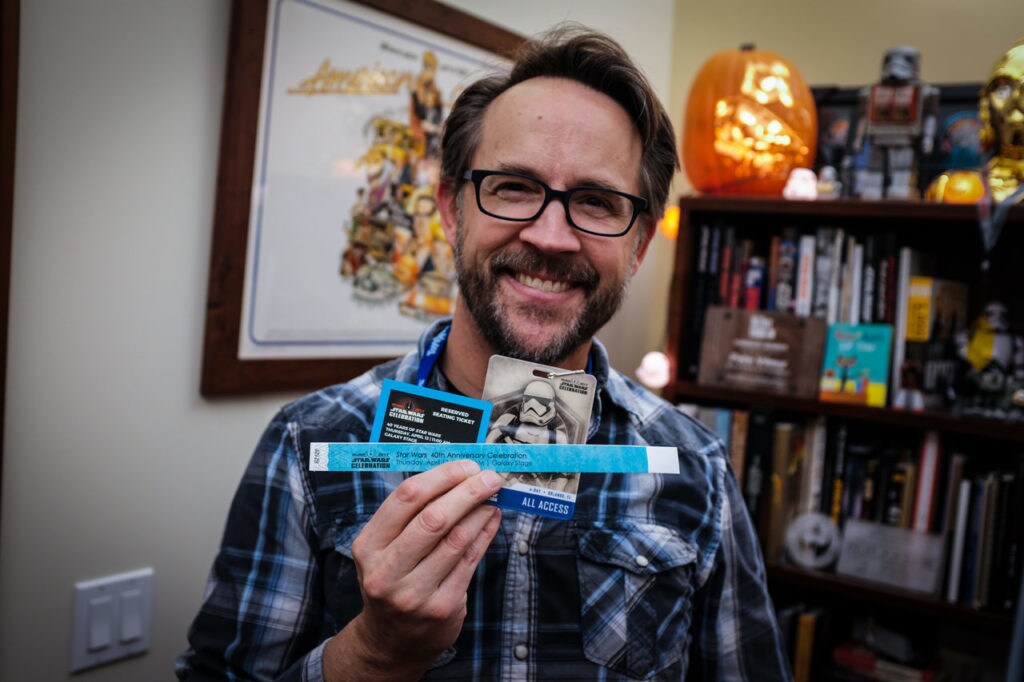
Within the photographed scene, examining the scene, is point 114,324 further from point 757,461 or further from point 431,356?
point 757,461

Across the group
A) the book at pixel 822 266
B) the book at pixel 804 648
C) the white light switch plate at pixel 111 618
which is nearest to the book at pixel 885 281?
the book at pixel 822 266

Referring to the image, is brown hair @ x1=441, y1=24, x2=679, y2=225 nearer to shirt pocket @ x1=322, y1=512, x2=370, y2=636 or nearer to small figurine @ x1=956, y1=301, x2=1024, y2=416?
shirt pocket @ x1=322, y1=512, x2=370, y2=636

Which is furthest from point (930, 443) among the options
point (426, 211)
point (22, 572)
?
point (22, 572)

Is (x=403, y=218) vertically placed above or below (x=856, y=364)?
above

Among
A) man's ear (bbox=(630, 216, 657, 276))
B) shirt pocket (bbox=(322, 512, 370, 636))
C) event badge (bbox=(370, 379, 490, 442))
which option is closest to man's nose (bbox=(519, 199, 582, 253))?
man's ear (bbox=(630, 216, 657, 276))

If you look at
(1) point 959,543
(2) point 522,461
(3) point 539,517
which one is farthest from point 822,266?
(2) point 522,461

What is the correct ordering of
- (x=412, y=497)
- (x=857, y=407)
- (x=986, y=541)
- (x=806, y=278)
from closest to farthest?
(x=412, y=497), (x=986, y=541), (x=857, y=407), (x=806, y=278)

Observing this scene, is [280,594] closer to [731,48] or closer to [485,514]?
[485,514]

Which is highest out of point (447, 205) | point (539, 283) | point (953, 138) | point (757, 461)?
point (953, 138)
